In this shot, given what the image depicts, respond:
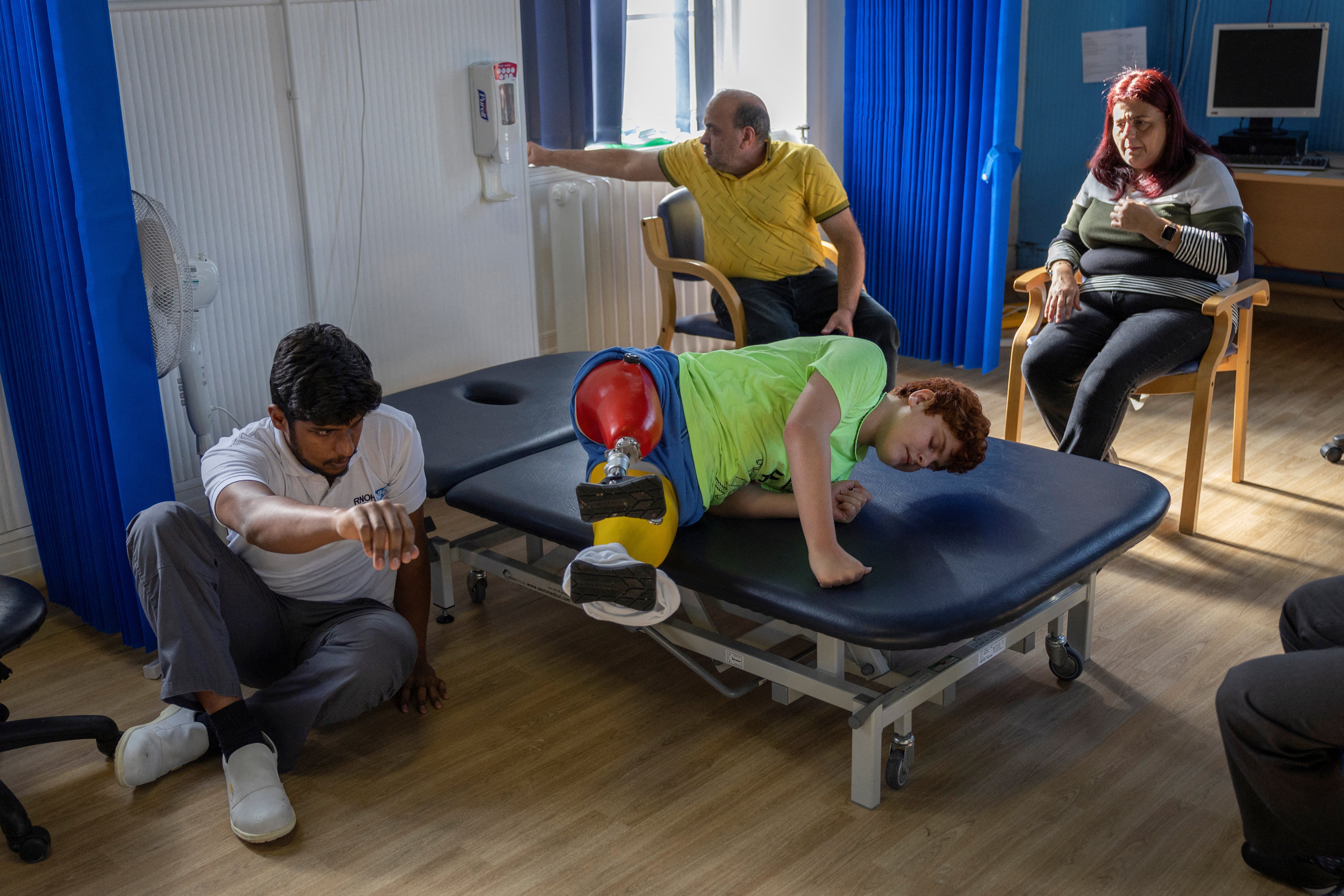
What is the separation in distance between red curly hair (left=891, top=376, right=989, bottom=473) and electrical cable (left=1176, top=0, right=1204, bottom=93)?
3772 millimetres

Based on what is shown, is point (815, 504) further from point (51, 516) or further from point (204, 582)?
point (51, 516)

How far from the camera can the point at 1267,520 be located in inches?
124

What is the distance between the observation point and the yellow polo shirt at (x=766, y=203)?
357cm

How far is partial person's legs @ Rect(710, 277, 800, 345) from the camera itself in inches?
138

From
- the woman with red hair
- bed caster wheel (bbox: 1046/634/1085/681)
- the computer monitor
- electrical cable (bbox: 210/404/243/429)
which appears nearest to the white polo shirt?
electrical cable (bbox: 210/404/243/429)

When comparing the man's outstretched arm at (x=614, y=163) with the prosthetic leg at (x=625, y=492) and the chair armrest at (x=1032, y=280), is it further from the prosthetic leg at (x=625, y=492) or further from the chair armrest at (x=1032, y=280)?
the prosthetic leg at (x=625, y=492)

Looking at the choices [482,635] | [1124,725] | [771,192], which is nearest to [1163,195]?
[771,192]

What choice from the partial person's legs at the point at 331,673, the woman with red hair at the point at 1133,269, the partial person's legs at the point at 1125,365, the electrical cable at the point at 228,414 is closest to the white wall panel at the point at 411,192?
the electrical cable at the point at 228,414

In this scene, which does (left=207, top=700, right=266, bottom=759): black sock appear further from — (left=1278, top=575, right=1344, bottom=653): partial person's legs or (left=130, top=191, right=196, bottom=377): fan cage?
(left=1278, top=575, right=1344, bottom=653): partial person's legs

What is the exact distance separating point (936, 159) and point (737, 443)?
8.37 feet

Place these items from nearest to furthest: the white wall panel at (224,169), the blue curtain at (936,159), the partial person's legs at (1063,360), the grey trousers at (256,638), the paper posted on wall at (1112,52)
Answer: the grey trousers at (256,638), the white wall panel at (224,169), the partial person's legs at (1063,360), the blue curtain at (936,159), the paper posted on wall at (1112,52)

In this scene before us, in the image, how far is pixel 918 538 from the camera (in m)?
2.16

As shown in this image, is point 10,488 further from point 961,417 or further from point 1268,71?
point 1268,71

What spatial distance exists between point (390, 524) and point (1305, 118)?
480cm
